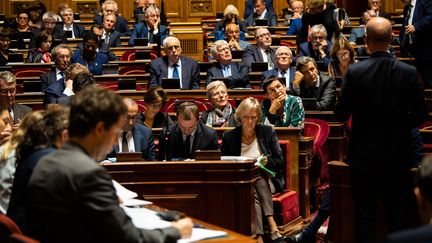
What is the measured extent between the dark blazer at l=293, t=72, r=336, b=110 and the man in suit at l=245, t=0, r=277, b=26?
6340 millimetres

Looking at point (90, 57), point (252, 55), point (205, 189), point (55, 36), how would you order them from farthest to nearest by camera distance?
1. point (55, 36)
2. point (252, 55)
3. point (90, 57)
4. point (205, 189)

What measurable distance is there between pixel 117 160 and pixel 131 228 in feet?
9.35

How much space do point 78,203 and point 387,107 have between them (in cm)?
216

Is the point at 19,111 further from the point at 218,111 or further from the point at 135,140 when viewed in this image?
the point at 218,111

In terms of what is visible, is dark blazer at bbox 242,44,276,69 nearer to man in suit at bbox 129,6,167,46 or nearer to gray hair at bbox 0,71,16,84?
man in suit at bbox 129,6,167,46

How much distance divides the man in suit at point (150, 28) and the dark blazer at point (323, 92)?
4.13m

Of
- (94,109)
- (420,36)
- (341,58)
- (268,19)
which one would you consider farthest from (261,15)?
(94,109)

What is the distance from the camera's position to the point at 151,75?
1009cm

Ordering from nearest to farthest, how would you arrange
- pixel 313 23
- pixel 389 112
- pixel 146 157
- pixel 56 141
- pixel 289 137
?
pixel 56 141
pixel 389 112
pixel 146 157
pixel 289 137
pixel 313 23

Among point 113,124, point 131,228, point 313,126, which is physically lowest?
point 313,126

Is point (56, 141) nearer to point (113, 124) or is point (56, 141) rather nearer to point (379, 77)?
point (113, 124)

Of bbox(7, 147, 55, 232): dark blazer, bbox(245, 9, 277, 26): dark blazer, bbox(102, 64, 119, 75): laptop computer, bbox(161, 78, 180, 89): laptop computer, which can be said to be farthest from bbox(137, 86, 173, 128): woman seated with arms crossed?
bbox(245, 9, 277, 26): dark blazer

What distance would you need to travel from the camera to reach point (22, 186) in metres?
3.63

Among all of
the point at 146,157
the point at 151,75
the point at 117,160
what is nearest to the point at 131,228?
the point at 117,160
